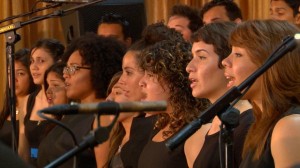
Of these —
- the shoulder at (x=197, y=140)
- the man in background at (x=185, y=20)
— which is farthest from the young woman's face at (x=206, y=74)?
the man in background at (x=185, y=20)

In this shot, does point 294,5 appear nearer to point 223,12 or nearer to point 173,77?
point 223,12

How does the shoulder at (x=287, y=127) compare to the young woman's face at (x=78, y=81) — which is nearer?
the shoulder at (x=287, y=127)

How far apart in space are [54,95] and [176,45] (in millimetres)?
1313

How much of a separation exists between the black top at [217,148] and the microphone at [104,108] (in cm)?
100

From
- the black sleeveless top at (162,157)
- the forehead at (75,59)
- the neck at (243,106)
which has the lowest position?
the black sleeveless top at (162,157)

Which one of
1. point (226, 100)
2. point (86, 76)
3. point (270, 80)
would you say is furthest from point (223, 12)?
point (226, 100)

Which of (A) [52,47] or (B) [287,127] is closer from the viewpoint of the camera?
(B) [287,127]

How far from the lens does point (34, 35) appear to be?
630 centimetres

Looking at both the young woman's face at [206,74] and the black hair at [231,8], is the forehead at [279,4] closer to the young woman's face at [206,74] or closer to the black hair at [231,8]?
the black hair at [231,8]

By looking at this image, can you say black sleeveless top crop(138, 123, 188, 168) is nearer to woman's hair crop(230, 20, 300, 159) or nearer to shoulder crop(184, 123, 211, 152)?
shoulder crop(184, 123, 211, 152)

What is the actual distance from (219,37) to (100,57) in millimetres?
1056

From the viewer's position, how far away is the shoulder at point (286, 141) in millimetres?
2281

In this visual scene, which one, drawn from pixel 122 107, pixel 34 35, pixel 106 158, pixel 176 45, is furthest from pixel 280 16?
pixel 34 35

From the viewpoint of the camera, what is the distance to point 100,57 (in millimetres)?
3893
